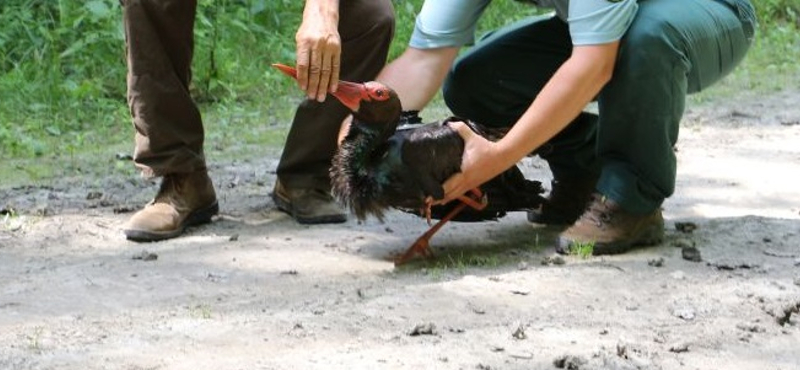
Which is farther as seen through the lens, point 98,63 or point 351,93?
point 98,63

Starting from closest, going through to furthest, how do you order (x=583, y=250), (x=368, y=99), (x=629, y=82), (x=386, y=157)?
(x=368, y=99) < (x=386, y=157) < (x=629, y=82) < (x=583, y=250)

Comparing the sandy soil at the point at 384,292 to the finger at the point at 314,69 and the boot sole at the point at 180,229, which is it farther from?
the finger at the point at 314,69

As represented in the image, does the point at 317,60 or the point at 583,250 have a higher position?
the point at 317,60

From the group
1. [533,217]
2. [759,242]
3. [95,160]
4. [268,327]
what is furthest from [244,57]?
[268,327]

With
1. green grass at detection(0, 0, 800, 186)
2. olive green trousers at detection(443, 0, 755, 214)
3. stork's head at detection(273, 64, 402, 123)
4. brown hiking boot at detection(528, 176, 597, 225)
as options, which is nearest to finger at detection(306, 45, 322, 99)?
stork's head at detection(273, 64, 402, 123)

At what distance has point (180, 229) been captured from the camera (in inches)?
184

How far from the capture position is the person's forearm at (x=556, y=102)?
3.87 metres

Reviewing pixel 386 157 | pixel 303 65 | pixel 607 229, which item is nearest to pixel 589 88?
pixel 607 229

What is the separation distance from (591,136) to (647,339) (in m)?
1.43

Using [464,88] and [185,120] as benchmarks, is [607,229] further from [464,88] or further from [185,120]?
[185,120]

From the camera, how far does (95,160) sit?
20.5 ft

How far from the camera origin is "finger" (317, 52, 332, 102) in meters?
3.71

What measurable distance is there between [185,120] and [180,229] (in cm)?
40

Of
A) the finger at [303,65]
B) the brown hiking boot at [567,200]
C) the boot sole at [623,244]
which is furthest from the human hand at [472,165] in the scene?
the brown hiking boot at [567,200]
